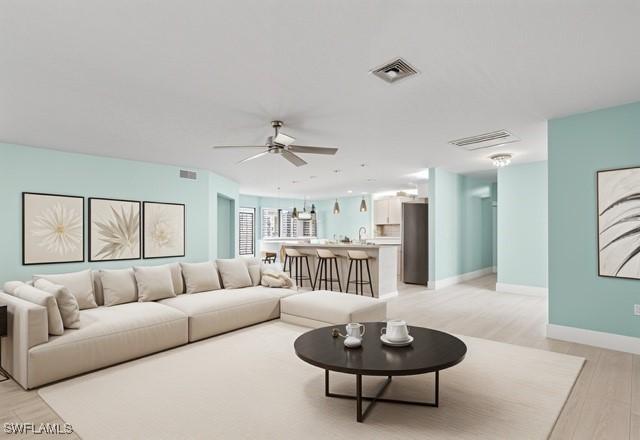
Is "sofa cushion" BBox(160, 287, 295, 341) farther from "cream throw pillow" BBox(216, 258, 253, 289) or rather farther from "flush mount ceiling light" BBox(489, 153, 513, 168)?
"flush mount ceiling light" BBox(489, 153, 513, 168)

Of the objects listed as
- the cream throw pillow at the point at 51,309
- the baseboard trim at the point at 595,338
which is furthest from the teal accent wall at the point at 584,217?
the cream throw pillow at the point at 51,309

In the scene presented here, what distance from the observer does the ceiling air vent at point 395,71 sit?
2.77 metres

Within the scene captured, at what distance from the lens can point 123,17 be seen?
84.0 inches

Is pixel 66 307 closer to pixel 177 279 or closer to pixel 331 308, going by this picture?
pixel 177 279

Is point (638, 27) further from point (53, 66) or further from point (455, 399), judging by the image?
point (53, 66)

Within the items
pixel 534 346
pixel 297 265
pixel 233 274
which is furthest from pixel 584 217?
pixel 297 265

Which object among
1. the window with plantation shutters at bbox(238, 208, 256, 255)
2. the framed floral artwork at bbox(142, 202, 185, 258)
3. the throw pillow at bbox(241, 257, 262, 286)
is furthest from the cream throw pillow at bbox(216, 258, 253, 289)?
the window with plantation shutters at bbox(238, 208, 256, 255)

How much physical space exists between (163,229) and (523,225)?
682 cm

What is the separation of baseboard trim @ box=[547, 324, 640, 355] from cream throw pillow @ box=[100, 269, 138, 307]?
5054 mm

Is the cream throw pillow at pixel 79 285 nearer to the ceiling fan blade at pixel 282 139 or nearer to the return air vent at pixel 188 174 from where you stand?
the ceiling fan blade at pixel 282 139

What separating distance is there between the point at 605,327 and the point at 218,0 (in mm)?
4799

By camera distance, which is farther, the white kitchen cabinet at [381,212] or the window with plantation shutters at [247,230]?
the window with plantation shutters at [247,230]

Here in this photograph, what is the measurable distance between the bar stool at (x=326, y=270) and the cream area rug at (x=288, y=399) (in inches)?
145

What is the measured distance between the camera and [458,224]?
27.3 ft
